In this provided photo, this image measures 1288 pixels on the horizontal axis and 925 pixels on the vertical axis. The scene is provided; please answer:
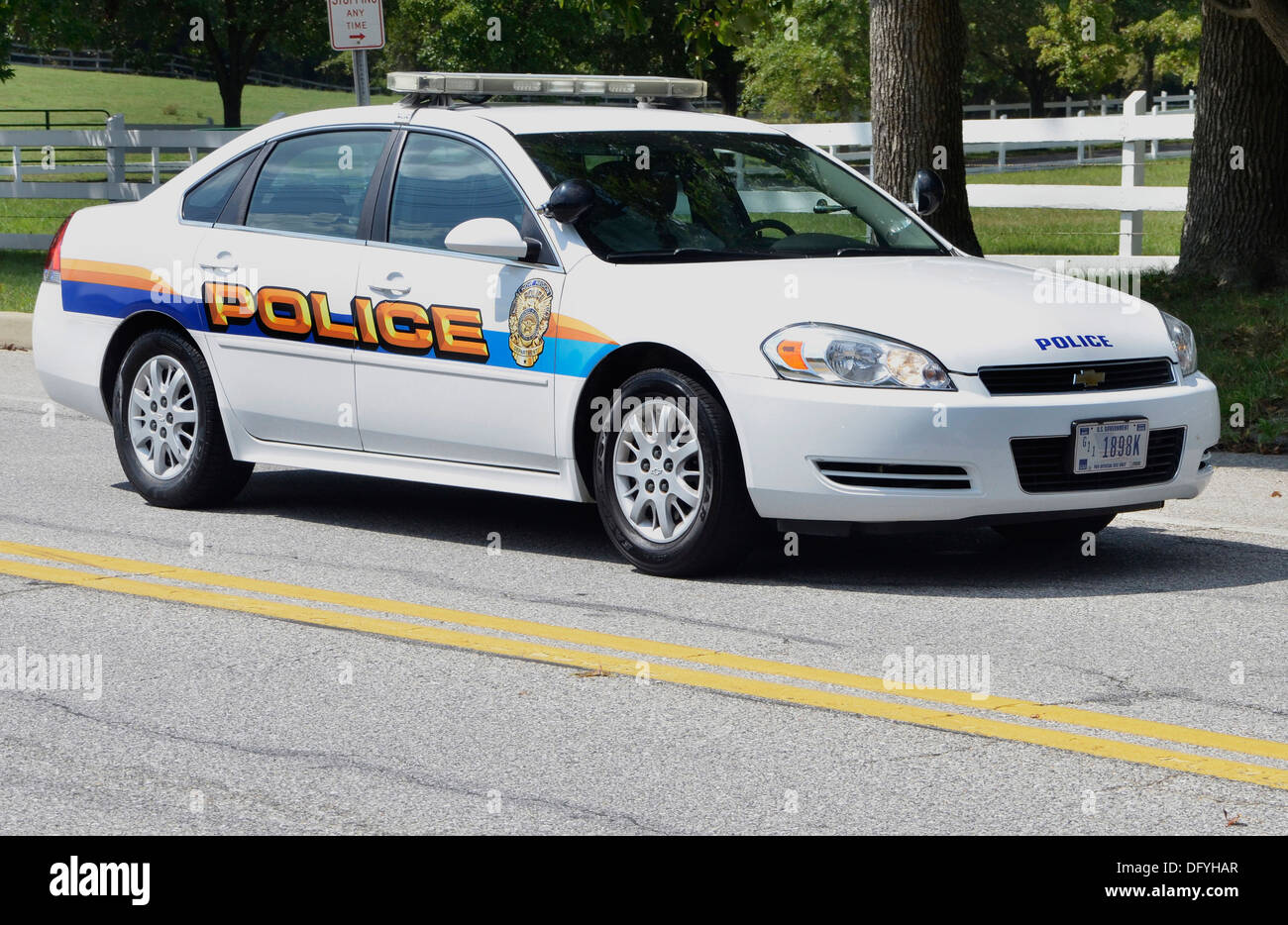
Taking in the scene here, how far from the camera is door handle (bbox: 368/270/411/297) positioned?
24.3ft

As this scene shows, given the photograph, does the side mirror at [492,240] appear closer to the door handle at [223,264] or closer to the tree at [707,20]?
the door handle at [223,264]

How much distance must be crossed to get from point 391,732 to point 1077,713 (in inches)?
70.1

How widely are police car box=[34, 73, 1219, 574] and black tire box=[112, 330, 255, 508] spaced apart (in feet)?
0.05


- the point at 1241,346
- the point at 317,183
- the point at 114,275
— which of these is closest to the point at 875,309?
the point at 317,183

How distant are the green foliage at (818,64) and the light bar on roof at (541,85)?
131ft

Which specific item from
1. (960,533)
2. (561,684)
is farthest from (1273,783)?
(960,533)

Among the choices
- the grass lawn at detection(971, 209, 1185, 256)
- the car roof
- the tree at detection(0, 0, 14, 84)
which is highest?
the tree at detection(0, 0, 14, 84)

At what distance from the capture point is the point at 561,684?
544cm

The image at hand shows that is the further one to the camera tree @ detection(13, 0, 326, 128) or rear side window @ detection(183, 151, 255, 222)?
tree @ detection(13, 0, 326, 128)

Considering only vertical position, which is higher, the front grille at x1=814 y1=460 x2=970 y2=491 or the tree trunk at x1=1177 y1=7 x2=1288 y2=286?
the tree trunk at x1=1177 y1=7 x2=1288 y2=286

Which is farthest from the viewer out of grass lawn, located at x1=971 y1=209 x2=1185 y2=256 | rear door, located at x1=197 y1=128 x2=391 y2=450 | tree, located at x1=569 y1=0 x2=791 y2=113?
grass lawn, located at x1=971 y1=209 x2=1185 y2=256

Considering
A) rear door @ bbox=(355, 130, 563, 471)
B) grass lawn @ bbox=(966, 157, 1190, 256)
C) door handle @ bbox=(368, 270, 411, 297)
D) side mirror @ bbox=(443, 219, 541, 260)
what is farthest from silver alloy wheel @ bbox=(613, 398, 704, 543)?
grass lawn @ bbox=(966, 157, 1190, 256)

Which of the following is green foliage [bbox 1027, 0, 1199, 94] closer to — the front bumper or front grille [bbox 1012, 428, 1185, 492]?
front grille [bbox 1012, 428, 1185, 492]

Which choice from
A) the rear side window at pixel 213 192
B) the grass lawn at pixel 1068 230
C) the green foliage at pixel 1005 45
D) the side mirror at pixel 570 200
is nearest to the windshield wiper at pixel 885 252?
the side mirror at pixel 570 200
